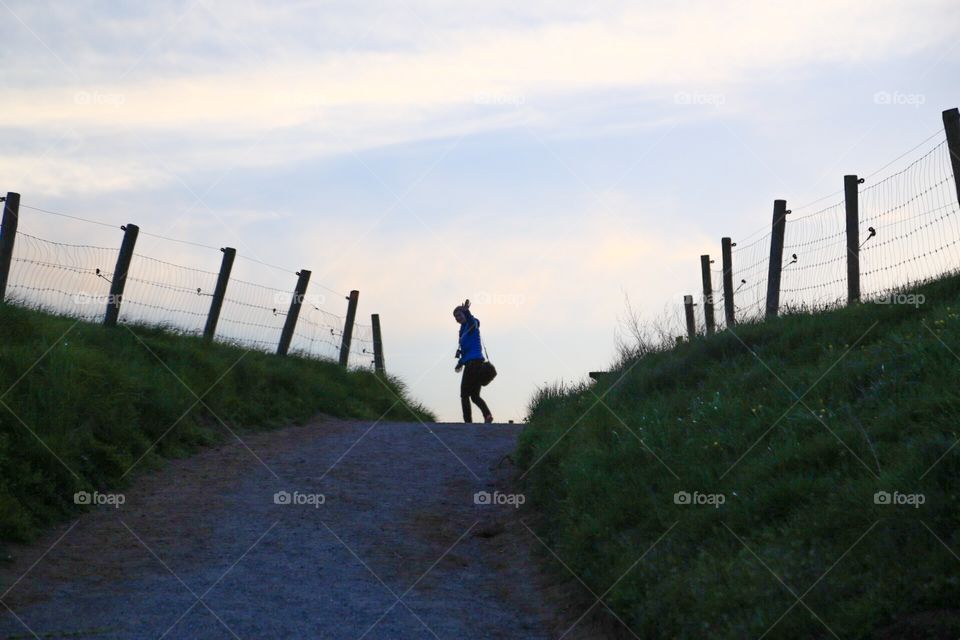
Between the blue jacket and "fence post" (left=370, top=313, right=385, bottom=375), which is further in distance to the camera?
"fence post" (left=370, top=313, right=385, bottom=375)

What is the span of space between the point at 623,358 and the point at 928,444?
7.06 metres

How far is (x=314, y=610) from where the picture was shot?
6.66 metres

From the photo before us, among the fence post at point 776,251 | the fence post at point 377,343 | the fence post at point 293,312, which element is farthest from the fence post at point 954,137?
the fence post at point 377,343

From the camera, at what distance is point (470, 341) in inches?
665

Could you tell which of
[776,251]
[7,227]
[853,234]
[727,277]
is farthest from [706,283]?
[7,227]

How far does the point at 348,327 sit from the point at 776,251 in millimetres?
10950

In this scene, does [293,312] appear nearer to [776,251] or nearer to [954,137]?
[776,251]

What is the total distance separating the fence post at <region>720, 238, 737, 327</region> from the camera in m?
15.8

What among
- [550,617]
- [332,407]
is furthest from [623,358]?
[550,617]

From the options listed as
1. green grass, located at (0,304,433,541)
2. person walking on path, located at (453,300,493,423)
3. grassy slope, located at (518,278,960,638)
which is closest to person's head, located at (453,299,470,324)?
person walking on path, located at (453,300,493,423)

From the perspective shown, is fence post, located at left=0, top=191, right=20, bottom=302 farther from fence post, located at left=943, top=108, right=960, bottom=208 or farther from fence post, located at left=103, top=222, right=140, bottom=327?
fence post, located at left=943, top=108, right=960, bottom=208

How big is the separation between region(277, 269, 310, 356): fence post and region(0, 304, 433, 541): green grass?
1864 mm

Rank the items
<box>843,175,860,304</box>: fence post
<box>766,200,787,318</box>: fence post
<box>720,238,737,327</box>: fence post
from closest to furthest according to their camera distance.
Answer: <box>843,175,860,304</box>: fence post
<box>766,200,787,318</box>: fence post
<box>720,238,737,327</box>: fence post

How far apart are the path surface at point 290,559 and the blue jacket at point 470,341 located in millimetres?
4890
